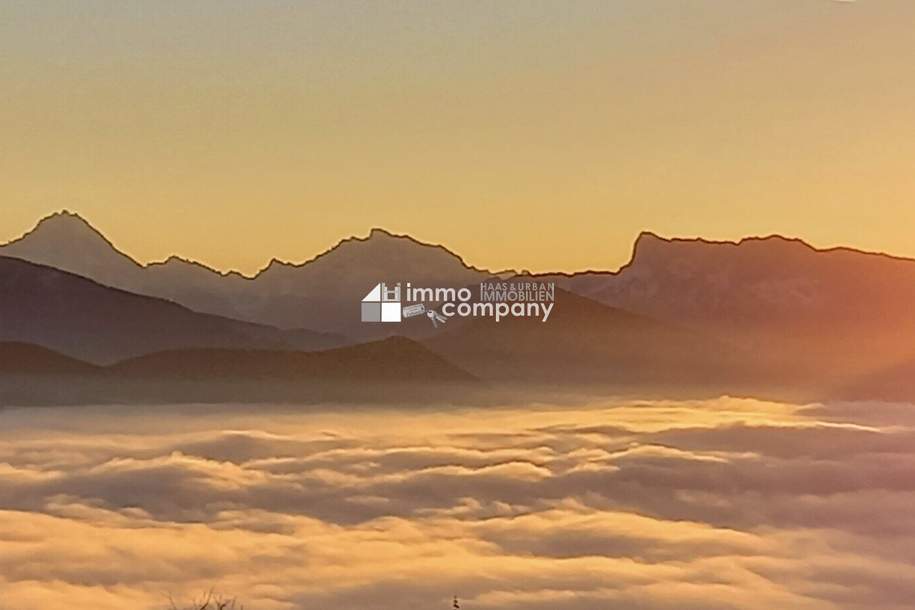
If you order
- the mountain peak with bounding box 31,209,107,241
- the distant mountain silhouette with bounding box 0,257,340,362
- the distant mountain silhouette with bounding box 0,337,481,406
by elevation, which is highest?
the mountain peak with bounding box 31,209,107,241

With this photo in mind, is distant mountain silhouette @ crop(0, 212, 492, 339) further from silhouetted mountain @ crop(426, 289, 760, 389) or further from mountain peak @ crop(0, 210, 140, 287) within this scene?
silhouetted mountain @ crop(426, 289, 760, 389)

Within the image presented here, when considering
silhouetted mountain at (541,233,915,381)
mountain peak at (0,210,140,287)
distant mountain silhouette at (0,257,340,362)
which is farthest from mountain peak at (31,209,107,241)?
silhouetted mountain at (541,233,915,381)

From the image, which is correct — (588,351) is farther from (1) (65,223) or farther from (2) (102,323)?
(1) (65,223)

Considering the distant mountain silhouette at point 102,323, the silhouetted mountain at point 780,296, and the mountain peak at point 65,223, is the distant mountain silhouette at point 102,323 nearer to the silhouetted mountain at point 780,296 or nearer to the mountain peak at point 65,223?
the mountain peak at point 65,223

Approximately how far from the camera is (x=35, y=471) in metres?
4.20

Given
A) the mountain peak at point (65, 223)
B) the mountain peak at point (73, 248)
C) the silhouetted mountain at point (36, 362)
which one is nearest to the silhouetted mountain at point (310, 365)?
the silhouetted mountain at point (36, 362)

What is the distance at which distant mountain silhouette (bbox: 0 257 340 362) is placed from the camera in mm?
4223

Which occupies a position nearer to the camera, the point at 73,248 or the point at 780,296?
the point at 73,248

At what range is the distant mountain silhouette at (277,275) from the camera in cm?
419

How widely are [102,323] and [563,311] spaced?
1479 mm

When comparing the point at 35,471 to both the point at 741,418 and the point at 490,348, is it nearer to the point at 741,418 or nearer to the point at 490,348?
the point at 490,348

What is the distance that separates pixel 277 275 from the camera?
4254 mm

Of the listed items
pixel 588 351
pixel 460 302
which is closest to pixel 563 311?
pixel 588 351

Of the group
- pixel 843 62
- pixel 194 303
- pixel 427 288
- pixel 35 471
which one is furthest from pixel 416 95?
pixel 35 471
